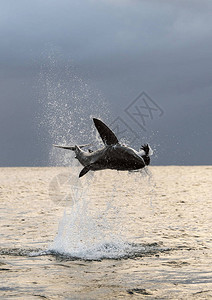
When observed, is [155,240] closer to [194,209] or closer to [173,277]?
[173,277]


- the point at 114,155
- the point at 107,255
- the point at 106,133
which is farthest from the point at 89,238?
the point at 106,133

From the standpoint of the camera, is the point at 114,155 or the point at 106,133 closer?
the point at 114,155

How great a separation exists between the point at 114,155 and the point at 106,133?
54 centimetres

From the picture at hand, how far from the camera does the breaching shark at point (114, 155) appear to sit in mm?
10125

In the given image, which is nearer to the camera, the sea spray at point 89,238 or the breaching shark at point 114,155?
the breaching shark at point 114,155

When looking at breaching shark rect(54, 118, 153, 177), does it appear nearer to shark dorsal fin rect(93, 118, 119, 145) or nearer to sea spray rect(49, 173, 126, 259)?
shark dorsal fin rect(93, 118, 119, 145)

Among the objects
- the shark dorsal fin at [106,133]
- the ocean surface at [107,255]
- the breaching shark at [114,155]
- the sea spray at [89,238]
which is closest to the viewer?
the ocean surface at [107,255]

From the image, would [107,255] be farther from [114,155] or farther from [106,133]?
[106,133]

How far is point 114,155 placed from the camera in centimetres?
1027

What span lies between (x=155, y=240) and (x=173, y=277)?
3814 millimetres

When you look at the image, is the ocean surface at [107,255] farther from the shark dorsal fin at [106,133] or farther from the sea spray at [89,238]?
the shark dorsal fin at [106,133]

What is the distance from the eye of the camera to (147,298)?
24.1 ft

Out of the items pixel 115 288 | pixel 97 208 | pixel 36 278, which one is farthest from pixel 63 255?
pixel 97 208

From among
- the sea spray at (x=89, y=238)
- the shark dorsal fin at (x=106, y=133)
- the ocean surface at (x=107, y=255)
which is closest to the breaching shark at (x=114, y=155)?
the shark dorsal fin at (x=106, y=133)
